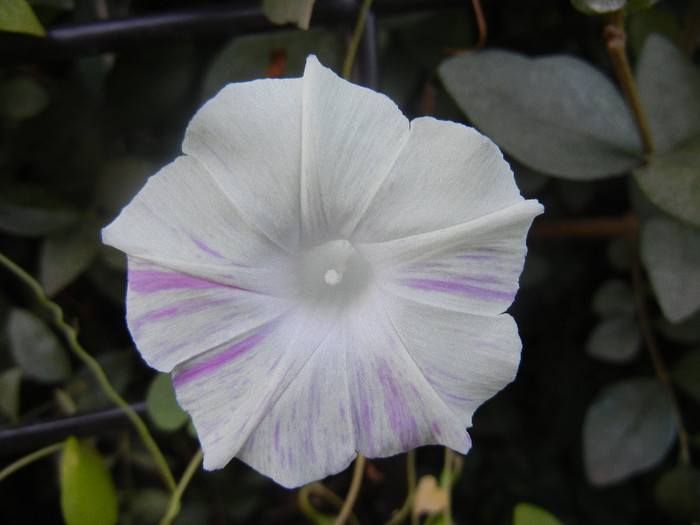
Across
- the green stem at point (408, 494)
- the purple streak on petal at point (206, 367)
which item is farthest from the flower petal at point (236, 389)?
the green stem at point (408, 494)

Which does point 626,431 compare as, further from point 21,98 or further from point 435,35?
point 21,98

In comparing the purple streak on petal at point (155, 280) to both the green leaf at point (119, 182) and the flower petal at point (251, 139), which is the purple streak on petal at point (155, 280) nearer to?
the flower petal at point (251, 139)

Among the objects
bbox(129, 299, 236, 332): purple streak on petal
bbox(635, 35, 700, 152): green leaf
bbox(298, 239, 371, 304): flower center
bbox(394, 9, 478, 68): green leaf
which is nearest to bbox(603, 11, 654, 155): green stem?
bbox(635, 35, 700, 152): green leaf

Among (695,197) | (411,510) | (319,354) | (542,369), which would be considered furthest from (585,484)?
(319,354)

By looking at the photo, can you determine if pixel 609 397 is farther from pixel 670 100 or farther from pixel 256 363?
pixel 256 363

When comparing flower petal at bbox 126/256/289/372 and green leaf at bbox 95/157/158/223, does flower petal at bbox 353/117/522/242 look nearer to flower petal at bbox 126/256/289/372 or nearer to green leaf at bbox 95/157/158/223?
flower petal at bbox 126/256/289/372

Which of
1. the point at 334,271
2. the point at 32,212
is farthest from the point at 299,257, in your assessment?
the point at 32,212
